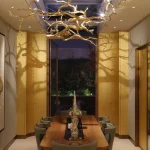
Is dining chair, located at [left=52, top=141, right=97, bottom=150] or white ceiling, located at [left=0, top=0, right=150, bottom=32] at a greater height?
white ceiling, located at [left=0, top=0, right=150, bottom=32]

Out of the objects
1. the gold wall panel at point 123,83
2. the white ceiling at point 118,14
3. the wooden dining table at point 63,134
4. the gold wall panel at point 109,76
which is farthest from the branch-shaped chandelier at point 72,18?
the gold wall panel at point 109,76

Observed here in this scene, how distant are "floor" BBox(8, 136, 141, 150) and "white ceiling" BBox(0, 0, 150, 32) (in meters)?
2.92

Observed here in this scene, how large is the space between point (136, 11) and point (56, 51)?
3725mm

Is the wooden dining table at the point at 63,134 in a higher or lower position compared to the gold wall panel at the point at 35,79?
lower

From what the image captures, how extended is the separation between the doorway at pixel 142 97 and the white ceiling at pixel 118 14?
69 cm

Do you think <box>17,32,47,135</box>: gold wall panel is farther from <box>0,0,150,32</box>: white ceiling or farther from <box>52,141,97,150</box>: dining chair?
<box>52,141,97,150</box>: dining chair

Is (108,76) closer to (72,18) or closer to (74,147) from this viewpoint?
(72,18)

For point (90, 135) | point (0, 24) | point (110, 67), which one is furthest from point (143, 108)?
point (0, 24)

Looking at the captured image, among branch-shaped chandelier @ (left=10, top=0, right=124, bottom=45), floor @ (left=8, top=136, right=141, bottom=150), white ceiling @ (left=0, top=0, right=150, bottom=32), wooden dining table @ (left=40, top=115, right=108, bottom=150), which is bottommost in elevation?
floor @ (left=8, top=136, right=141, bottom=150)

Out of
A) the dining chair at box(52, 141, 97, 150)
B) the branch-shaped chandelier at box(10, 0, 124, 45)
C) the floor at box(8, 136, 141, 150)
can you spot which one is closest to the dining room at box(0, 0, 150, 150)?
the floor at box(8, 136, 141, 150)

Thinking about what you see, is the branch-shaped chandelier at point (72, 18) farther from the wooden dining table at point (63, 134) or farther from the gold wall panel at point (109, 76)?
the gold wall panel at point (109, 76)

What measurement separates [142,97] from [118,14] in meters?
2.14

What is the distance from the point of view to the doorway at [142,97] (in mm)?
6160

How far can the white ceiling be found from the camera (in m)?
4.86
